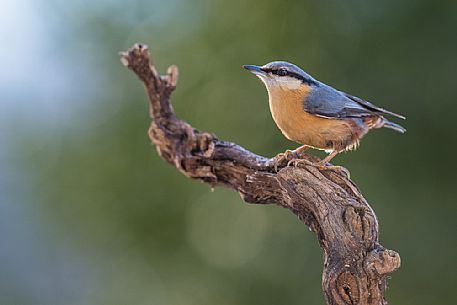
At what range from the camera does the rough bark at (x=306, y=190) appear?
72.2 inches

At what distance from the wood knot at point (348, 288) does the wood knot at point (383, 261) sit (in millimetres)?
64

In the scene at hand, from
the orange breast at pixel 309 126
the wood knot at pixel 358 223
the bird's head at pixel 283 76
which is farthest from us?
the bird's head at pixel 283 76

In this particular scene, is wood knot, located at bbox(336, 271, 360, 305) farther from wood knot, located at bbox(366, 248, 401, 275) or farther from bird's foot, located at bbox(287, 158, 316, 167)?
bird's foot, located at bbox(287, 158, 316, 167)

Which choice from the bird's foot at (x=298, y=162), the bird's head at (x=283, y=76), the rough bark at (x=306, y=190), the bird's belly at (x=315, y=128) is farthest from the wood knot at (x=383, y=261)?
the bird's head at (x=283, y=76)

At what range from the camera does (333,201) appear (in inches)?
77.6

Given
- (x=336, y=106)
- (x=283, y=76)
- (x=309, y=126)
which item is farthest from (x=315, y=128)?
(x=283, y=76)

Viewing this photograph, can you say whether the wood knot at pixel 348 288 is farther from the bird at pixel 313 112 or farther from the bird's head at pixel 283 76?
the bird's head at pixel 283 76

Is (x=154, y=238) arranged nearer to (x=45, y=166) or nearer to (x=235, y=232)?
(x=235, y=232)

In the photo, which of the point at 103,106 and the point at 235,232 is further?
the point at 103,106

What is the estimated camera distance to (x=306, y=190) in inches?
79.7

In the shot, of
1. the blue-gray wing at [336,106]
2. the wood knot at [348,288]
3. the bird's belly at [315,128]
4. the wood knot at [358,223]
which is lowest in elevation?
A: the wood knot at [348,288]

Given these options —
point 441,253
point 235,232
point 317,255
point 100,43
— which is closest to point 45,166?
point 100,43

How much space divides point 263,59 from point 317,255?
1.17 metres

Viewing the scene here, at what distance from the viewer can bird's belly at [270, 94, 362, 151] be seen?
228cm
